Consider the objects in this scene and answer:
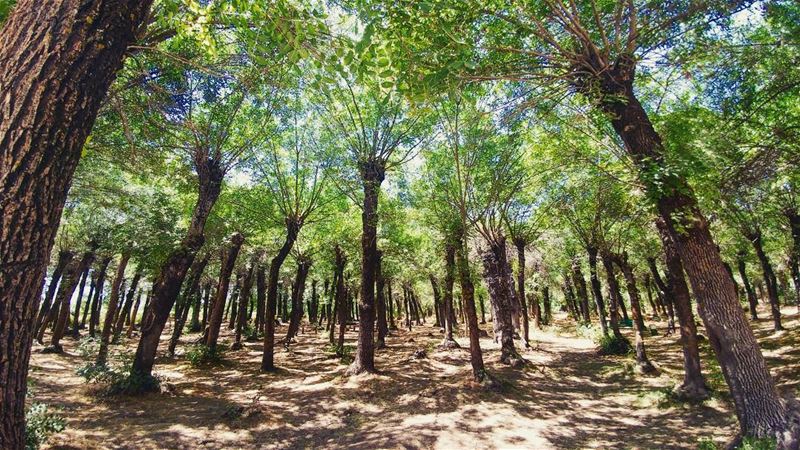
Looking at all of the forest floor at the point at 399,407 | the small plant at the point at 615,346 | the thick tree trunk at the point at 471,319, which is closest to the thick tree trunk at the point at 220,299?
the forest floor at the point at 399,407

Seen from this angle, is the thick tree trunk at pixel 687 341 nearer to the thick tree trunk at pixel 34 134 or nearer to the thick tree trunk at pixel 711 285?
the thick tree trunk at pixel 711 285

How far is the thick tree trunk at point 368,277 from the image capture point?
1556 cm

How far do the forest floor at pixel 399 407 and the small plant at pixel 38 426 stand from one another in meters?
0.67

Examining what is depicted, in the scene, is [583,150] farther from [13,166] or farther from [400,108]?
[13,166]

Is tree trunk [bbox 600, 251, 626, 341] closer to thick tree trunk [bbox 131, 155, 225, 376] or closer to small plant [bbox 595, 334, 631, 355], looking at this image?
small plant [bbox 595, 334, 631, 355]

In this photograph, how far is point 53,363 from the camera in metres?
17.9

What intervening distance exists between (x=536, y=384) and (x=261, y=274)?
2127 centimetres

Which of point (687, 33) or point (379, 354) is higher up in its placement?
point (687, 33)

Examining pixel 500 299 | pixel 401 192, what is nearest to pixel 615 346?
pixel 500 299

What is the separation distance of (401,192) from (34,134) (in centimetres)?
1911

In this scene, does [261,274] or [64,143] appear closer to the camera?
[64,143]

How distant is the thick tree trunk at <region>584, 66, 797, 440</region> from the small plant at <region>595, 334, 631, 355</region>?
15622mm

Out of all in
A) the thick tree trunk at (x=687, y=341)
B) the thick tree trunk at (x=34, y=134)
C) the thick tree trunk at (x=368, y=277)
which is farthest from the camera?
the thick tree trunk at (x=368, y=277)

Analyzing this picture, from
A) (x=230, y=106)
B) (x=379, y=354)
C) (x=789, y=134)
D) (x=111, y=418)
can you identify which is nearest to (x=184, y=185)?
(x=230, y=106)
